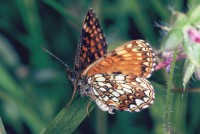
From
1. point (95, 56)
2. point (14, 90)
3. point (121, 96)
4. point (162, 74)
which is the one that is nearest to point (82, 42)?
point (95, 56)

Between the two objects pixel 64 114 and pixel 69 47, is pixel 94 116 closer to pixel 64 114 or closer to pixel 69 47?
pixel 69 47

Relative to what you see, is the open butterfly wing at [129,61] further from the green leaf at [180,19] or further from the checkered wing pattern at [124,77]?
the green leaf at [180,19]

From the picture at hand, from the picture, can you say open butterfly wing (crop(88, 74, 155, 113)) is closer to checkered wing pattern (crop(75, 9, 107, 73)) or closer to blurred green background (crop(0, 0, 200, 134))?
checkered wing pattern (crop(75, 9, 107, 73))

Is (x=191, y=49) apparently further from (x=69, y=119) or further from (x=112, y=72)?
(x=69, y=119)

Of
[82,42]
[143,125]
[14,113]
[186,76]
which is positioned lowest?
[143,125]

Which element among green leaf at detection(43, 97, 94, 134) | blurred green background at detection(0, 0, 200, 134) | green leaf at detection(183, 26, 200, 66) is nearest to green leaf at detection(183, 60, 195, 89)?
green leaf at detection(183, 26, 200, 66)

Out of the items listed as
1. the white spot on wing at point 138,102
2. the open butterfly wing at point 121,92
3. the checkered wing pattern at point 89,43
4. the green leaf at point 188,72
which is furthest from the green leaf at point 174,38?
the checkered wing pattern at point 89,43
